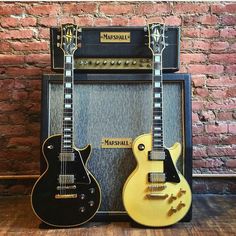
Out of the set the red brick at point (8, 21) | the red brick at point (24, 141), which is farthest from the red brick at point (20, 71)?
the red brick at point (24, 141)

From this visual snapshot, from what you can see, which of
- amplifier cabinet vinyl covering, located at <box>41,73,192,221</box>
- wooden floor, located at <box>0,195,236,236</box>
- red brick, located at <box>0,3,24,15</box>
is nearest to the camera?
wooden floor, located at <box>0,195,236,236</box>

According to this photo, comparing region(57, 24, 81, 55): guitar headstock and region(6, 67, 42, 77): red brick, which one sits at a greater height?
region(57, 24, 81, 55): guitar headstock

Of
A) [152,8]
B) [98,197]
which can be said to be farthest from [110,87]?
[152,8]

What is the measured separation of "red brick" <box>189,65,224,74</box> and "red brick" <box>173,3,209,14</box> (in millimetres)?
310

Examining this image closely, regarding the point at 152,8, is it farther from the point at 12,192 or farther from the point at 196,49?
the point at 12,192

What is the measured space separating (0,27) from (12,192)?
93cm

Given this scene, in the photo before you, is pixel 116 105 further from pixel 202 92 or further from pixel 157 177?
pixel 202 92

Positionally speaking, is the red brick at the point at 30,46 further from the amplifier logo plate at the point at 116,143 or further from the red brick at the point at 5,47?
the amplifier logo plate at the point at 116,143

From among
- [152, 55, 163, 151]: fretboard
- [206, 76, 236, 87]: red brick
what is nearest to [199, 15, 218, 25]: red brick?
[206, 76, 236, 87]: red brick

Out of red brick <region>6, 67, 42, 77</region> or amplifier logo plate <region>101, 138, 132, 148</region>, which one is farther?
red brick <region>6, 67, 42, 77</region>

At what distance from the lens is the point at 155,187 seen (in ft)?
5.38

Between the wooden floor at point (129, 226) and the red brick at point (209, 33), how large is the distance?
93 centimetres

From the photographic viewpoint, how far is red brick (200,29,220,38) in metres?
2.15

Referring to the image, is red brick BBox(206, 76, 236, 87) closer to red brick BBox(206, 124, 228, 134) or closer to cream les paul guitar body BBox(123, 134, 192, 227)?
red brick BBox(206, 124, 228, 134)
